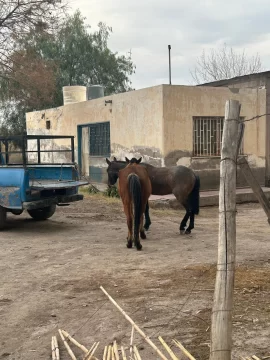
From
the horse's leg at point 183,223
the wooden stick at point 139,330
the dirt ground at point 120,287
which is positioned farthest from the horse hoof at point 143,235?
the wooden stick at point 139,330

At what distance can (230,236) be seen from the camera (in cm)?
303

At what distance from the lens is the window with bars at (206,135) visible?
537 inches

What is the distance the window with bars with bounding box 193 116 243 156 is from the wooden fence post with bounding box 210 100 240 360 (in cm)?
1046

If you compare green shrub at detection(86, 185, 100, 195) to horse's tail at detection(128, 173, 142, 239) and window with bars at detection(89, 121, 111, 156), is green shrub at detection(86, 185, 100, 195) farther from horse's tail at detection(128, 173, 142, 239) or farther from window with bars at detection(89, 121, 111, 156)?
horse's tail at detection(128, 173, 142, 239)

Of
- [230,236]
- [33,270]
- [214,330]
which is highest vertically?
[230,236]

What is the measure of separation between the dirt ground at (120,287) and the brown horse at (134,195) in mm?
352

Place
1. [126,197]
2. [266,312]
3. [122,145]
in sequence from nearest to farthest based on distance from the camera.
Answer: [266,312] < [126,197] < [122,145]

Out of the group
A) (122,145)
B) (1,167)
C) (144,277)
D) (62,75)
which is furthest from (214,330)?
(62,75)

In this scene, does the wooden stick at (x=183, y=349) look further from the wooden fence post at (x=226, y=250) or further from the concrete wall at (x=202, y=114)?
the concrete wall at (x=202, y=114)

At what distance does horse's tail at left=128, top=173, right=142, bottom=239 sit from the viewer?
7020 millimetres

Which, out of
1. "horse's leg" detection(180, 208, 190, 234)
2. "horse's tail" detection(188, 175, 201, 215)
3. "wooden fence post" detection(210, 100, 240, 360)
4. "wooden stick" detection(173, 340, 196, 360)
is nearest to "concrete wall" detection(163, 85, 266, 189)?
"horse's tail" detection(188, 175, 201, 215)

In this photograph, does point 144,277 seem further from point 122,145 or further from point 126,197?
point 122,145

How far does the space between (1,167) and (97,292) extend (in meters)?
4.66

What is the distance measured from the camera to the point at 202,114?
13523 mm
